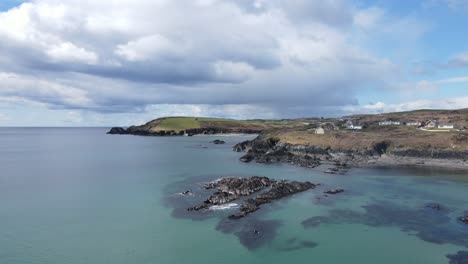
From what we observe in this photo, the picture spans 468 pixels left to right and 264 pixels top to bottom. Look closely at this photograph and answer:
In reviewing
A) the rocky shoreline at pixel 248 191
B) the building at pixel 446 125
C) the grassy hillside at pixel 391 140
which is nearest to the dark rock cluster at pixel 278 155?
the grassy hillside at pixel 391 140

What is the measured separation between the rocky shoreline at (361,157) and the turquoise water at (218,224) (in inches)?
642

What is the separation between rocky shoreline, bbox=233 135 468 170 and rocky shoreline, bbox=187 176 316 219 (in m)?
18.5

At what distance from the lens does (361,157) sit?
71.6 meters

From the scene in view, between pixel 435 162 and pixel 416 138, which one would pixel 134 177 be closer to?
pixel 435 162

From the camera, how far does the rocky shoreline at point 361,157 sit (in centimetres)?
6438

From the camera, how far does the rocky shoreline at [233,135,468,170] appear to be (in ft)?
211

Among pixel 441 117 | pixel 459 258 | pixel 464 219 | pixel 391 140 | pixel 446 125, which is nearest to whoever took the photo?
pixel 459 258

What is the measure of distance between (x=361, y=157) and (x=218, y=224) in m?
53.1

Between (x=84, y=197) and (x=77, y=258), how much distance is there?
18002 millimetres

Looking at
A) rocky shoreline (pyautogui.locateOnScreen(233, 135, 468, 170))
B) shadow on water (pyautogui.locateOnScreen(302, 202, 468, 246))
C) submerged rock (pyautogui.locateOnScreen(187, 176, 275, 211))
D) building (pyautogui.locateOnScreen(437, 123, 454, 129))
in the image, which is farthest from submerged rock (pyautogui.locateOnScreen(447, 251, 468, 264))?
building (pyautogui.locateOnScreen(437, 123, 454, 129))

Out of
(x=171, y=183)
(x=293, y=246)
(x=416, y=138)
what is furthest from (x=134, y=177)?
(x=416, y=138)

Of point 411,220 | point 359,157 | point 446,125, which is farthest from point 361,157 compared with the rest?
point 446,125

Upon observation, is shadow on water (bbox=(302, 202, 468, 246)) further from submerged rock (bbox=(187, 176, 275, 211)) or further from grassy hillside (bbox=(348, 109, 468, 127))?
grassy hillside (bbox=(348, 109, 468, 127))

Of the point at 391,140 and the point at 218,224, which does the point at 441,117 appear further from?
the point at 218,224
